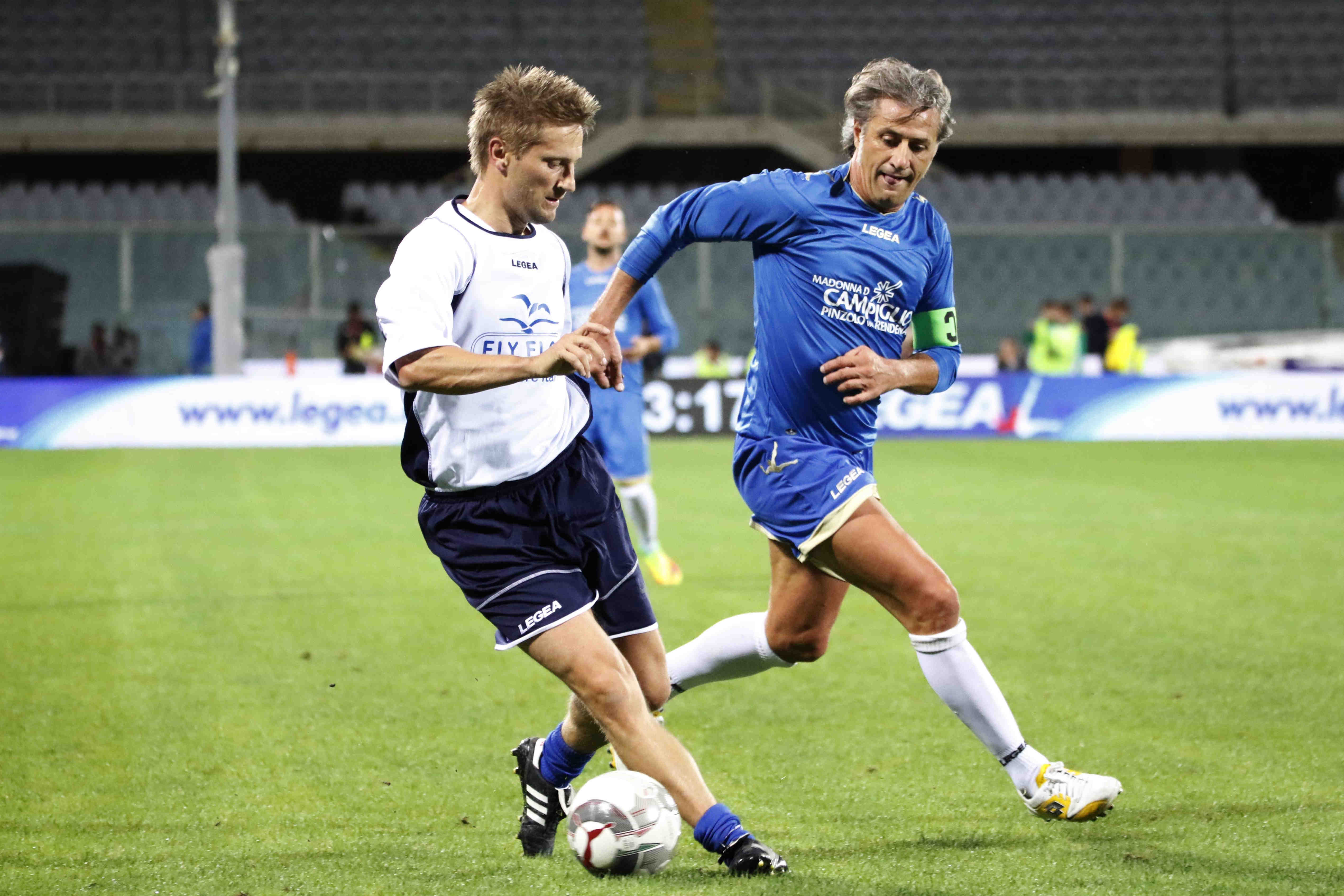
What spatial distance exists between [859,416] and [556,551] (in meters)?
1.16

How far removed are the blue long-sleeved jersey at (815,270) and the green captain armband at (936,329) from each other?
0.15 feet

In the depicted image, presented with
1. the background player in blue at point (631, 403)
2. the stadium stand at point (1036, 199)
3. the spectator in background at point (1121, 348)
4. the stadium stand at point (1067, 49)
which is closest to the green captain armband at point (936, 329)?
the background player in blue at point (631, 403)

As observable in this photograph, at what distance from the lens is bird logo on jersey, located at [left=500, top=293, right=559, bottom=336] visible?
12.2 ft

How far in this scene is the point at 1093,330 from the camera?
912 inches

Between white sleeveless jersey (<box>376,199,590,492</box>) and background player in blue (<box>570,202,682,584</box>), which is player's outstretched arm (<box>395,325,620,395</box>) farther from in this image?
background player in blue (<box>570,202,682,584</box>)

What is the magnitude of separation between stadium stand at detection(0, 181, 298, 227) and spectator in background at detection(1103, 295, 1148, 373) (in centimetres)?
1454

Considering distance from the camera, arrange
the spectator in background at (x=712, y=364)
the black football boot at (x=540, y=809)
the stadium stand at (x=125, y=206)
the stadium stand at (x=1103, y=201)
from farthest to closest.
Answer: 1. the stadium stand at (x=1103, y=201)
2. the stadium stand at (x=125, y=206)
3. the spectator in background at (x=712, y=364)
4. the black football boot at (x=540, y=809)

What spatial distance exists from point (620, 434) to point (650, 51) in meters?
23.1

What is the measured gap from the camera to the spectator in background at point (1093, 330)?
22875 mm

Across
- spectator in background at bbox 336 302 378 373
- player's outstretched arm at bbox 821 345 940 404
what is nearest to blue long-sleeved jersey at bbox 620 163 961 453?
player's outstretched arm at bbox 821 345 940 404

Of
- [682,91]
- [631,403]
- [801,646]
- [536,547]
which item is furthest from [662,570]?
[682,91]

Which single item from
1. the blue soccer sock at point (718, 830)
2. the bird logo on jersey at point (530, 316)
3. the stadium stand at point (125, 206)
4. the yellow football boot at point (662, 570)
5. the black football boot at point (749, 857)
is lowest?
the stadium stand at point (125, 206)

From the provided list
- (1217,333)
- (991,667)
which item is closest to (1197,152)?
(1217,333)

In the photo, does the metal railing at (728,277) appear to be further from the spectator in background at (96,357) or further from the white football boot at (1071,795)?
the white football boot at (1071,795)
